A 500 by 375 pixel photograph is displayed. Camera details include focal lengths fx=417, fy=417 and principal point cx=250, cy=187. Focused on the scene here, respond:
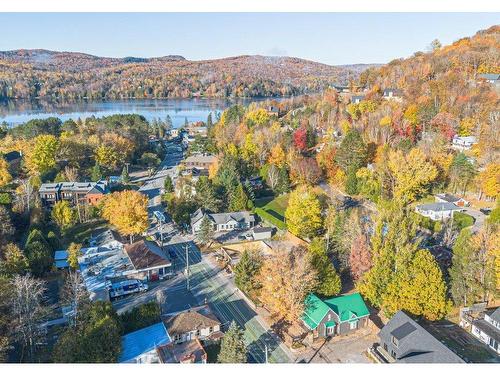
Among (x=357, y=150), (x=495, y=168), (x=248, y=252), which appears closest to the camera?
(x=248, y=252)

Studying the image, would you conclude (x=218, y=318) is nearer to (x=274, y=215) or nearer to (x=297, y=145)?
(x=274, y=215)

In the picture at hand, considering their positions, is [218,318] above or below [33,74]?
below

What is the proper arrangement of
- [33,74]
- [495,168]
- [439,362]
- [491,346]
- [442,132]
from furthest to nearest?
[33,74] → [442,132] → [495,168] → [491,346] → [439,362]

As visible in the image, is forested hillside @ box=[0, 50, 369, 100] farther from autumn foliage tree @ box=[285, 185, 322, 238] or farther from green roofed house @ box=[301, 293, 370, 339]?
green roofed house @ box=[301, 293, 370, 339]

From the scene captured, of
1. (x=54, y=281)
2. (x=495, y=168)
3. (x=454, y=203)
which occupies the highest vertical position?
(x=495, y=168)

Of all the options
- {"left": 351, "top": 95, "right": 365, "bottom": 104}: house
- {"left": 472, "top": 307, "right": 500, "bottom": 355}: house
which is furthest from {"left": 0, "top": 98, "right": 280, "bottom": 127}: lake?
{"left": 472, "top": 307, "right": 500, "bottom": 355}: house

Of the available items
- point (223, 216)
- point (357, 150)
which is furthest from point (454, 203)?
point (223, 216)

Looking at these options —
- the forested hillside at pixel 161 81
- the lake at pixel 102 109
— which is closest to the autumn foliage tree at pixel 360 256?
the lake at pixel 102 109

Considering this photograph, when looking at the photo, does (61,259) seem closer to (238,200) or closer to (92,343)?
(92,343)
